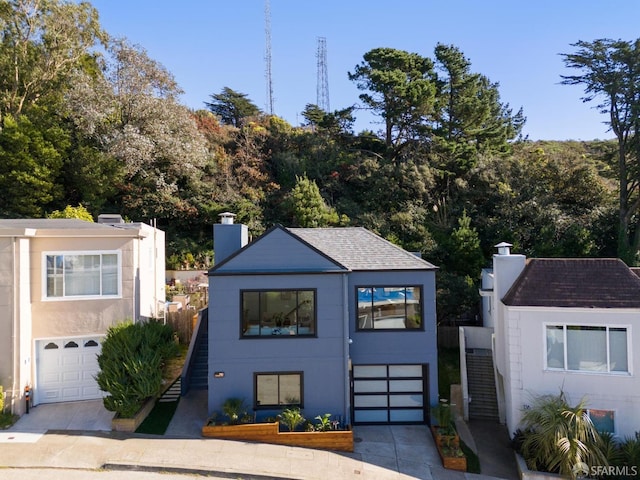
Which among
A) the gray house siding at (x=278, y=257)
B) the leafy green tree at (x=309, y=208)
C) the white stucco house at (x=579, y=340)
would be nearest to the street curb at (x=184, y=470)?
the gray house siding at (x=278, y=257)

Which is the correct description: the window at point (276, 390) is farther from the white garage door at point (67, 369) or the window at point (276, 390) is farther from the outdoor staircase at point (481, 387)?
the outdoor staircase at point (481, 387)

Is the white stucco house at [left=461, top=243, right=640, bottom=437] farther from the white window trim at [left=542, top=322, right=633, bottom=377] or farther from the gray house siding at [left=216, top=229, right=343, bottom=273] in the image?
the gray house siding at [left=216, top=229, right=343, bottom=273]

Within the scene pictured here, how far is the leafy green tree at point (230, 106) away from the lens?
4619 cm

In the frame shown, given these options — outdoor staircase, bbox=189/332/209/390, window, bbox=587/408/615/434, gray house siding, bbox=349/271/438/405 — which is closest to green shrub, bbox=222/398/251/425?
outdoor staircase, bbox=189/332/209/390

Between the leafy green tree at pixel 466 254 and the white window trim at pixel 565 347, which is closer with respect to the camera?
the white window trim at pixel 565 347

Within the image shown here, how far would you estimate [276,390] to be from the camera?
13516 millimetres

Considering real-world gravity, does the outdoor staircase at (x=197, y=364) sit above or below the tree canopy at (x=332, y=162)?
below

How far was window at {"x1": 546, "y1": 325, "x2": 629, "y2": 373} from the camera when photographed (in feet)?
41.0

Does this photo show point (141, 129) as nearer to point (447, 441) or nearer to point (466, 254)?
point (466, 254)

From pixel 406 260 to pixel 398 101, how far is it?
20.1 metres

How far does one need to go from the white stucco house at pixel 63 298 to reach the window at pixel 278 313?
14.5ft

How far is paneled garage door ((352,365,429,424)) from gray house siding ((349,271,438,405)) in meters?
0.39

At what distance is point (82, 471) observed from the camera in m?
10.3

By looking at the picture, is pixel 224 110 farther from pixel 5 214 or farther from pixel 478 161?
pixel 478 161
